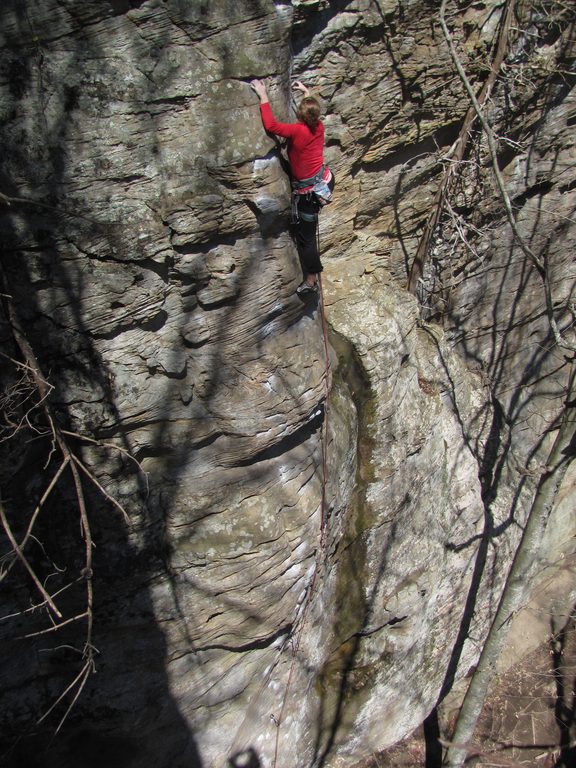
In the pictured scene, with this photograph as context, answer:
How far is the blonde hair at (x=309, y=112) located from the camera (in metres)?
3.46

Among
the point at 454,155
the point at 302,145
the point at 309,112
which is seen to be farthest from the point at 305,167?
the point at 454,155

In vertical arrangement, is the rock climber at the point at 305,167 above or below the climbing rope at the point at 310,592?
above

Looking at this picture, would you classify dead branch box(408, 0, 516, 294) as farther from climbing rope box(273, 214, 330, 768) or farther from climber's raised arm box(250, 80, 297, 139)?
climber's raised arm box(250, 80, 297, 139)

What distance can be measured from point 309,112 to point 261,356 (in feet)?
5.12

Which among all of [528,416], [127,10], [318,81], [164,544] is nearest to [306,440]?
[164,544]

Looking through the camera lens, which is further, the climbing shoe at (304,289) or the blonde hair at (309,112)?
the climbing shoe at (304,289)

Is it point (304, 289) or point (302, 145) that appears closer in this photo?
point (302, 145)

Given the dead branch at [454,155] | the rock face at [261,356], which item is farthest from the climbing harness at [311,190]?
the dead branch at [454,155]

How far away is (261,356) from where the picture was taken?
12.5ft

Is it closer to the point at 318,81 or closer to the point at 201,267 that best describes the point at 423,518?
the point at 201,267

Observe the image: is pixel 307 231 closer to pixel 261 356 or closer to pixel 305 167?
pixel 305 167

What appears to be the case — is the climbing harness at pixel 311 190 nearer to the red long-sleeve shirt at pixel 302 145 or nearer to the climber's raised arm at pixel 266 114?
the red long-sleeve shirt at pixel 302 145

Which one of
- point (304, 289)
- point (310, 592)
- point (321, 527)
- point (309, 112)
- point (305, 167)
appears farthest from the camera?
point (310, 592)

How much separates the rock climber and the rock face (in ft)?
0.37
